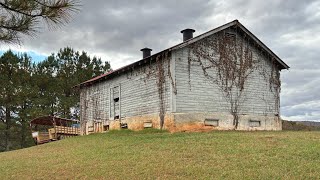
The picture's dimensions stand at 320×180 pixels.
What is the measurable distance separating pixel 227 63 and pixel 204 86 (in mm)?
2260

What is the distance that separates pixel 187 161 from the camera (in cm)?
1077

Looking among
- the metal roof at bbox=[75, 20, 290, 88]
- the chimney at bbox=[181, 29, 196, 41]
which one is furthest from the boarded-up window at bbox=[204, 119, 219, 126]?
the chimney at bbox=[181, 29, 196, 41]

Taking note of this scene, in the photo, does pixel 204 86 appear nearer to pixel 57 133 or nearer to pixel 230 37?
pixel 230 37

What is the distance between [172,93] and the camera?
19250mm

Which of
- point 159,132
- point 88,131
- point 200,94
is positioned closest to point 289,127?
point 200,94

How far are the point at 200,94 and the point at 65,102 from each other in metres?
21.8

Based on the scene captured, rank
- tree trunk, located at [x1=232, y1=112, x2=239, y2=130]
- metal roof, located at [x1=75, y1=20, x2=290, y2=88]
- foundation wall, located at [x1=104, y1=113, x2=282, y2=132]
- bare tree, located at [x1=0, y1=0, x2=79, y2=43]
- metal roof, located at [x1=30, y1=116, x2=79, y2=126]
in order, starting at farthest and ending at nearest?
metal roof, located at [x1=30, y1=116, x2=79, y2=126], tree trunk, located at [x1=232, y1=112, x2=239, y2=130], metal roof, located at [x1=75, y1=20, x2=290, y2=88], foundation wall, located at [x1=104, y1=113, x2=282, y2=132], bare tree, located at [x1=0, y1=0, x2=79, y2=43]

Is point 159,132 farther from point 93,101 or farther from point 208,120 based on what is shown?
point 93,101

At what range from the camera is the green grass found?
910 centimetres

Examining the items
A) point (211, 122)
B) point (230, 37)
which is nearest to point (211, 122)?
point (211, 122)

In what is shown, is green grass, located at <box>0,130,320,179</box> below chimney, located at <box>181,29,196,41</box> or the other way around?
below

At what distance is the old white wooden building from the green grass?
4575mm

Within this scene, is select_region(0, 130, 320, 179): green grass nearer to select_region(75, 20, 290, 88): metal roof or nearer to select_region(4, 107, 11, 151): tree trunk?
select_region(75, 20, 290, 88): metal roof

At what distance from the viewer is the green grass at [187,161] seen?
29.9 feet
